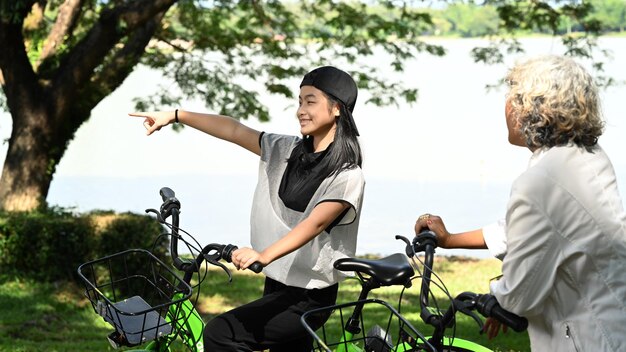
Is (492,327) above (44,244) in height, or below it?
below

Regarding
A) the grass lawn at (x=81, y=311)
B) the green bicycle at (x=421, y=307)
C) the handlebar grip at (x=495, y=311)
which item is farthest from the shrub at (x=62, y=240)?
the handlebar grip at (x=495, y=311)

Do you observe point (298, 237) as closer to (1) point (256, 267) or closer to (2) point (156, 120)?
(1) point (256, 267)

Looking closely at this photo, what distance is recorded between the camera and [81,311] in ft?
29.4

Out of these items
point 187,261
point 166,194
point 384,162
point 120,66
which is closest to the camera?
point 187,261

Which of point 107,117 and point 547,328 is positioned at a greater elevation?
point 107,117

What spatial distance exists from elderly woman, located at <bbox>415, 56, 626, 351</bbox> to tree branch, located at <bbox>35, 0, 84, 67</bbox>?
28.0 ft

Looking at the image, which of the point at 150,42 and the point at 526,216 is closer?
the point at 526,216

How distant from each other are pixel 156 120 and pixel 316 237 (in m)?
0.81

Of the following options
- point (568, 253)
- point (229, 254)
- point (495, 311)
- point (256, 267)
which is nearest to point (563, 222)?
point (568, 253)

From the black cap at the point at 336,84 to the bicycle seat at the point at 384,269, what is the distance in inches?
29.6

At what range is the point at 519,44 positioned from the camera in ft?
38.3

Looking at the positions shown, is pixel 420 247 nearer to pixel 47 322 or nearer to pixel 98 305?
pixel 98 305

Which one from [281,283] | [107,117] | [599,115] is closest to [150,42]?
[281,283]

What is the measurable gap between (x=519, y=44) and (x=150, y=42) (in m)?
4.19
